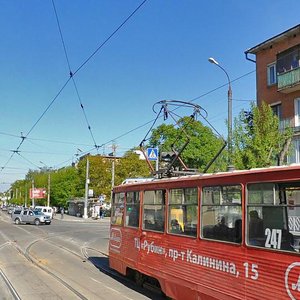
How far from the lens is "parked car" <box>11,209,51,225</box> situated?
4506cm

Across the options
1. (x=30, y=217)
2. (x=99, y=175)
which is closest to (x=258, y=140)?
(x=30, y=217)

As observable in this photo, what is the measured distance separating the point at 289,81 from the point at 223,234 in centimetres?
2183

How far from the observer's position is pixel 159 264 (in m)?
9.27

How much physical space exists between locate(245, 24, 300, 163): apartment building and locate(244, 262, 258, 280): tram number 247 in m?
19.9

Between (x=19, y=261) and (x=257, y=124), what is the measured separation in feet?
34.9

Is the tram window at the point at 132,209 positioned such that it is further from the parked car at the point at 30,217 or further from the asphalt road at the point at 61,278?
the parked car at the point at 30,217

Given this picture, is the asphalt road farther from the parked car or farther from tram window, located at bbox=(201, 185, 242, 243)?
the parked car

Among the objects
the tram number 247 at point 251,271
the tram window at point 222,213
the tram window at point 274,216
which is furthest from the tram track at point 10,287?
the tram window at point 274,216

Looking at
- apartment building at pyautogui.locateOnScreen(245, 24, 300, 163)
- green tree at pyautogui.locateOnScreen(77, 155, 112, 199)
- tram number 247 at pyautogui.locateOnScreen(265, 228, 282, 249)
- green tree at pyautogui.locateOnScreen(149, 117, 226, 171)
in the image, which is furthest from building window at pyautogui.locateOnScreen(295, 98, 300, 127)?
green tree at pyautogui.locateOnScreen(77, 155, 112, 199)

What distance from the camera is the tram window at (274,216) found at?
571cm

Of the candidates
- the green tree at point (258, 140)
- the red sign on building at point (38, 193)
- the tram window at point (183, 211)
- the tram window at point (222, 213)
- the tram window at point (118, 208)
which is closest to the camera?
the tram window at point (222, 213)

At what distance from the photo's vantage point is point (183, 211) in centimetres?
848

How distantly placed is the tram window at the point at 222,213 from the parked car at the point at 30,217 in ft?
129

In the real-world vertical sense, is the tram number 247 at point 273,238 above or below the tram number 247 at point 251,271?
above
